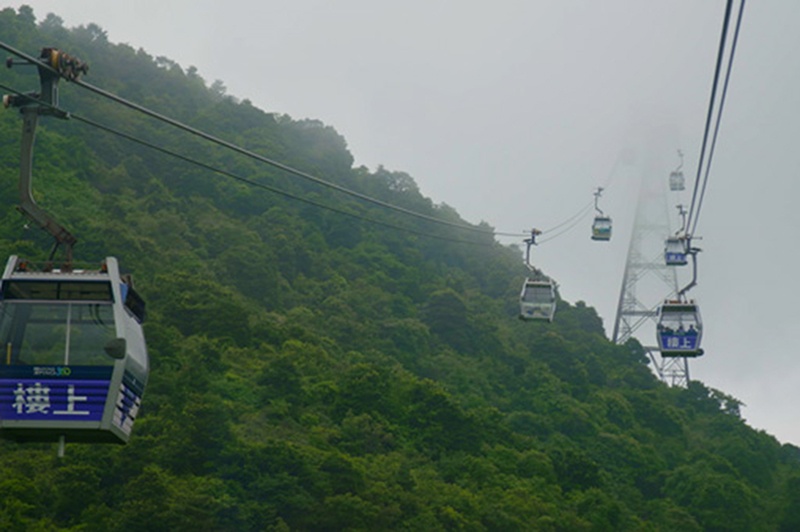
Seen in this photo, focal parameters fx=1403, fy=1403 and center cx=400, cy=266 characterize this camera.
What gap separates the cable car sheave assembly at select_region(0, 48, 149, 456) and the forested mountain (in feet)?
60.4

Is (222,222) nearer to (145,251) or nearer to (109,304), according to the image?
(145,251)

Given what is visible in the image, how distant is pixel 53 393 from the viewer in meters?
16.0

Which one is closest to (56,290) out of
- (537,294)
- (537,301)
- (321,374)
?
(537,301)

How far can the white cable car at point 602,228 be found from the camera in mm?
52300

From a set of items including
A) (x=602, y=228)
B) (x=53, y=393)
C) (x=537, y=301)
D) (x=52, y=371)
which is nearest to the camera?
(x=53, y=393)

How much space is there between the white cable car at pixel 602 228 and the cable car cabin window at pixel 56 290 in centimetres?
3715

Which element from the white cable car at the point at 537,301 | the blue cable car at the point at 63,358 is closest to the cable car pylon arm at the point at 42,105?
the blue cable car at the point at 63,358

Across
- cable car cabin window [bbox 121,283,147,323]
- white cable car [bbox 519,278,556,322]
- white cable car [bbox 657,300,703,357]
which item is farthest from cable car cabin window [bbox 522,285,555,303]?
cable car cabin window [bbox 121,283,147,323]

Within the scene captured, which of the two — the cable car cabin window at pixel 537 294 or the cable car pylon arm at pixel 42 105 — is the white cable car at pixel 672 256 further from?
the cable car pylon arm at pixel 42 105

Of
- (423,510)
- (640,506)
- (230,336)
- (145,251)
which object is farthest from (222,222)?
(423,510)

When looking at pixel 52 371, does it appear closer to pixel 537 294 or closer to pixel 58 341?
pixel 58 341

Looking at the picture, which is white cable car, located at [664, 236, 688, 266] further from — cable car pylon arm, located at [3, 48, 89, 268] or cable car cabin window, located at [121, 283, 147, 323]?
cable car pylon arm, located at [3, 48, 89, 268]

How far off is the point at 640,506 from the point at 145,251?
25556 millimetres

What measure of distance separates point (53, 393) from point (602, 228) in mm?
38698
